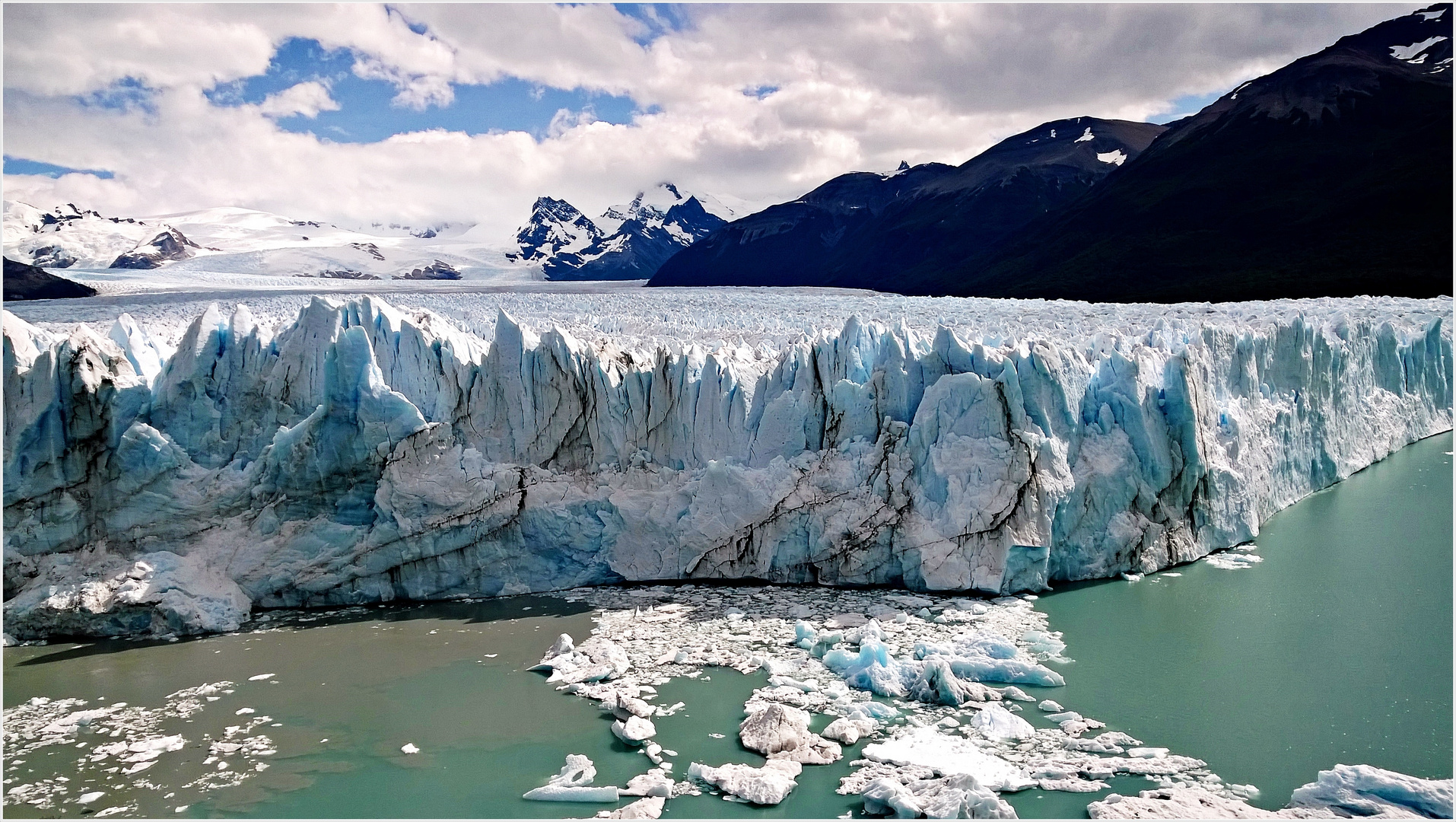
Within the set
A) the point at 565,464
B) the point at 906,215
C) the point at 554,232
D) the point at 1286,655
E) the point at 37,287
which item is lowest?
the point at 1286,655

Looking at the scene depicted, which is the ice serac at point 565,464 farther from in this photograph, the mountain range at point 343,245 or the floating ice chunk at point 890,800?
the mountain range at point 343,245

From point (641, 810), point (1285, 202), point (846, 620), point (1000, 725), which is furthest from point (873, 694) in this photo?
point (1285, 202)

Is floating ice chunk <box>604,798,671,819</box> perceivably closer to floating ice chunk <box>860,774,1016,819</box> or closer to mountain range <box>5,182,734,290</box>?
floating ice chunk <box>860,774,1016,819</box>

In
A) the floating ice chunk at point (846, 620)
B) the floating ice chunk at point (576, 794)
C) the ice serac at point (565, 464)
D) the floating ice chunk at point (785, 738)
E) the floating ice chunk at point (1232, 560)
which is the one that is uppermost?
the ice serac at point (565, 464)

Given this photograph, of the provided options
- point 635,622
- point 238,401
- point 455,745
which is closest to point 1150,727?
point 635,622

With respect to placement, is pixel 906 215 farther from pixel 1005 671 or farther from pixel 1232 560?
pixel 1005 671

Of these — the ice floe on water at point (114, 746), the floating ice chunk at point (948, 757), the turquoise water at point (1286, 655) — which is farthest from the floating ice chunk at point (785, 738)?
the ice floe on water at point (114, 746)


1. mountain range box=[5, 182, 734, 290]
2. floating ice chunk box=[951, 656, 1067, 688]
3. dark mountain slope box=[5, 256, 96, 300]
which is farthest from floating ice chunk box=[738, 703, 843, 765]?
mountain range box=[5, 182, 734, 290]
